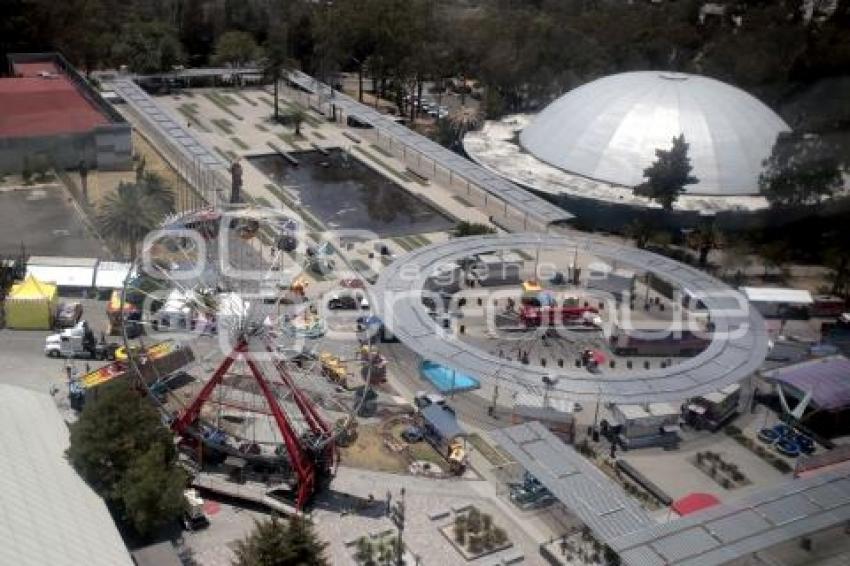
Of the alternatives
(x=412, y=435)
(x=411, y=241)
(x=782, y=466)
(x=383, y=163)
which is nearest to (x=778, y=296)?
(x=782, y=466)

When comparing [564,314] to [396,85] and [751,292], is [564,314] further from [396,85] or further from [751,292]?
[396,85]

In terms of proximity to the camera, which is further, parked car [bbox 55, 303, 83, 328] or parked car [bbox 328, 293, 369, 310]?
parked car [bbox 328, 293, 369, 310]

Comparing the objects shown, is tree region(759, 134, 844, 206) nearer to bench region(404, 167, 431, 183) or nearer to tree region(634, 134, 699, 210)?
tree region(634, 134, 699, 210)

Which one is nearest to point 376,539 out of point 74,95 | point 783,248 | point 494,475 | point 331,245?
point 494,475

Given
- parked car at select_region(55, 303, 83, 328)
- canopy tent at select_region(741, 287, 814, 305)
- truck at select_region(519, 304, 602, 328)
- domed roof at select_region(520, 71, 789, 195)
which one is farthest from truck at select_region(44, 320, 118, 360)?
domed roof at select_region(520, 71, 789, 195)

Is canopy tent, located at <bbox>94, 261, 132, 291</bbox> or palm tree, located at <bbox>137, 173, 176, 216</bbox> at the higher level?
palm tree, located at <bbox>137, 173, 176, 216</bbox>

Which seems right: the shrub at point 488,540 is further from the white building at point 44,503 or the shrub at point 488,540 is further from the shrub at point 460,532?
the white building at point 44,503

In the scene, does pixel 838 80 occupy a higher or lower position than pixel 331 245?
higher
